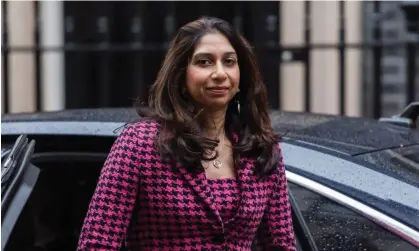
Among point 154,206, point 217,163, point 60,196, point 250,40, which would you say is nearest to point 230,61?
point 217,163

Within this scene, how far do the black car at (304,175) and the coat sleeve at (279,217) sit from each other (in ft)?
0.35

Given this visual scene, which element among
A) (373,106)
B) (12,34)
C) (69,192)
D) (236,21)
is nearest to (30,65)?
(12,34)

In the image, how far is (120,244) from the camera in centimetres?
224

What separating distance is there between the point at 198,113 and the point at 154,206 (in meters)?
0.25

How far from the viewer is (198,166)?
2.27 metres

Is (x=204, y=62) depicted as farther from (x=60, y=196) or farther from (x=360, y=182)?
(x=60, y=196)

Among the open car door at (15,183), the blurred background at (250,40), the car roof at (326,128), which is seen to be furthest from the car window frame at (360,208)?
the blurred background at (250,40)

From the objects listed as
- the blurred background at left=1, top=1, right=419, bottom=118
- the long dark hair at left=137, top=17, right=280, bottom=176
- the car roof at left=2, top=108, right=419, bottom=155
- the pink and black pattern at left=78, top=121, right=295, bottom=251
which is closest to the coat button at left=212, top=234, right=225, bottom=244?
the pink and black pattern at left=78, top=121, right=295, bottom=251

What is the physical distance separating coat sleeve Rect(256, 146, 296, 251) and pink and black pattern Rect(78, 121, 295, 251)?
9 cm

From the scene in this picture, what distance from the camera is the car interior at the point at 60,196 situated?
9.45 ft

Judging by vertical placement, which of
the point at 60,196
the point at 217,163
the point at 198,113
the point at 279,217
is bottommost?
the point at 60,196

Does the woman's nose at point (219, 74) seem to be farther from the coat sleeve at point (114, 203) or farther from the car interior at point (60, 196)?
the car interior at point (60, 196)

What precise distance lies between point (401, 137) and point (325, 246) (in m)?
0.78

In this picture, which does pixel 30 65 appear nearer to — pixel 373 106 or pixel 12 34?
pixel 12 34
